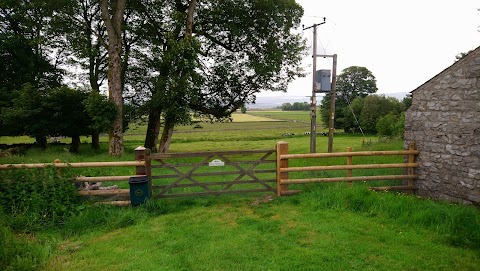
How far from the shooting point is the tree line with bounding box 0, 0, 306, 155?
16.1 m

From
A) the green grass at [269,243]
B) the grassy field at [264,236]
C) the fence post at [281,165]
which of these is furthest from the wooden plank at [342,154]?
the green grass at [269,243]

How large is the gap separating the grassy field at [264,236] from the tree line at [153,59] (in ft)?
33.4

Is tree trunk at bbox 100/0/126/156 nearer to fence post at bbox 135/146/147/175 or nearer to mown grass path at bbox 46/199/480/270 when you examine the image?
fence post at bbox 135/146/147/175

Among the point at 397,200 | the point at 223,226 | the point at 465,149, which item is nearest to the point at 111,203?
the point at 223,226

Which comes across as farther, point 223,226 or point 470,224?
point 223,226

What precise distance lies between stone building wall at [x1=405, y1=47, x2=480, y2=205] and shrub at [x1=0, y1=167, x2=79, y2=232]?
9.00 metres

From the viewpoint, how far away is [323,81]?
16.7 metres

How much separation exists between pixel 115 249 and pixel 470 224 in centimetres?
637

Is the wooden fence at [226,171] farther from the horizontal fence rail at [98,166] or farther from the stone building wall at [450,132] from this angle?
the stone building wall at [450,132]

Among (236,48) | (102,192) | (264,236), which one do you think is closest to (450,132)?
(264,236)

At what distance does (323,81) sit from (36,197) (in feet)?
47.0

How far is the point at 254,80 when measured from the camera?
65.7 ft

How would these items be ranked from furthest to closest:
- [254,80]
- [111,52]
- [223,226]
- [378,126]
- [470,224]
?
[378,126], [254,80], [111,52], [223,226], [470,224]

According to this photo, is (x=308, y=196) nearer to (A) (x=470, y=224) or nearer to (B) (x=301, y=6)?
(A) (x=470, y=224)
